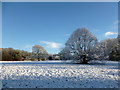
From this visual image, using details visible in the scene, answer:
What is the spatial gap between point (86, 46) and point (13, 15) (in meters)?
7.91

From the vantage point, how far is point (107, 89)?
282cm

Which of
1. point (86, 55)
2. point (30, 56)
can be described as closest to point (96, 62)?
point (86, 55)

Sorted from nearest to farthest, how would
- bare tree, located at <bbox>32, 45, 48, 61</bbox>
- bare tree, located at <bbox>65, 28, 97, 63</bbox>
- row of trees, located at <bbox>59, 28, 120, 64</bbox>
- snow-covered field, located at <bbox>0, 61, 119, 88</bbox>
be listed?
1. snow-covered field, located at <bbox>0, 61, 119, 88</bbox>
2. row of trees, located at <bbox>59, 28, 120, 64</bbox>
3. bare tree, located at <bbox>65, 28, 97, 63</bbox>
4. bare tree, located at <bbox>32, 45, 48, 61</bbox>

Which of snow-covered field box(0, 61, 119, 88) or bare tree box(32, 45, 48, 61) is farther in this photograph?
bare tree box(32, 45, 48, 61)

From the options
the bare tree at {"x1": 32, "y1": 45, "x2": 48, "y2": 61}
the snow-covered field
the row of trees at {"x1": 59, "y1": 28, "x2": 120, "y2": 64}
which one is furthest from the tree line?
the bare tree at {"x1": 32, "y1": 45, "x2": 48, "y2": 61}

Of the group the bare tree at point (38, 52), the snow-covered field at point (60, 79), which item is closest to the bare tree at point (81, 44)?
the snow-covered field at point (60, 79)

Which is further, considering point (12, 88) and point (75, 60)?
point (75, 60)

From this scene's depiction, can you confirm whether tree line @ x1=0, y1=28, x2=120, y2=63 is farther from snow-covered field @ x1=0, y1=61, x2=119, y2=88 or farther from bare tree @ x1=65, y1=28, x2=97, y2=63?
snow-covered field @ x1=0, y1=61, x2=119, y2=88

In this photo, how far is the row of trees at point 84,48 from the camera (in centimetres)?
1057

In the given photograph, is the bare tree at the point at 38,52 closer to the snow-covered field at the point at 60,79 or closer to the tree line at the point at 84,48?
the tree line at the point at 84,48

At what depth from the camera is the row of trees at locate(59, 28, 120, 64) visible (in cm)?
1057

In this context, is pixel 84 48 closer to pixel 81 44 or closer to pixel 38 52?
pixel 81 44

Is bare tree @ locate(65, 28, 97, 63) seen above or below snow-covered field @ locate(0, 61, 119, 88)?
above

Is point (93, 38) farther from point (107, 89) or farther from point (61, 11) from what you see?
point (107, 89)
